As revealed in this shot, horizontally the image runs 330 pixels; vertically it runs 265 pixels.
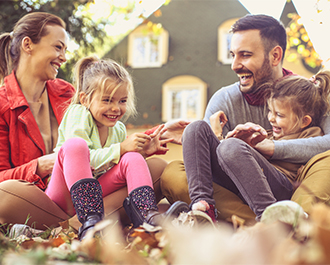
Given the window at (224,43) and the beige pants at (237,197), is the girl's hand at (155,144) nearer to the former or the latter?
the beige pants at (237,197)

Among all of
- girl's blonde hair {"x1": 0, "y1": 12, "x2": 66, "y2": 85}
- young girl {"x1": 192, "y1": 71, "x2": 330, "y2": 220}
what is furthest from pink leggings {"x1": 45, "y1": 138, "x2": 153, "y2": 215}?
girl's blonde hair {"x1": 0, "y1": 12, "x2": 66, "y2": 85}

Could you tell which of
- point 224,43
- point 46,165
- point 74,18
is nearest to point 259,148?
point 46,165

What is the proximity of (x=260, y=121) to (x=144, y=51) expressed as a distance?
9095 mm

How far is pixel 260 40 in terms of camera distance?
2137mm

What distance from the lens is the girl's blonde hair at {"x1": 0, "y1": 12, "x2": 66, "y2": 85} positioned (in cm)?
229

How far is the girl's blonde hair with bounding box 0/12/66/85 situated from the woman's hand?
0.81m

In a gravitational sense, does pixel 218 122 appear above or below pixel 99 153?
above

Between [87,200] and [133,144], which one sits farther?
[133,144]

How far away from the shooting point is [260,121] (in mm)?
2154

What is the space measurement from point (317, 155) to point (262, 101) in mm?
515

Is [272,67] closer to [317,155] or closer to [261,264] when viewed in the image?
[317,155]

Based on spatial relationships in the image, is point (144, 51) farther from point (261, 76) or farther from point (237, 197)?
point (237, 197)

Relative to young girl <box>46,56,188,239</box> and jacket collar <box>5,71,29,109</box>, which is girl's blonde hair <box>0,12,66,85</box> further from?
young girl <box>46,56,188,239</box>

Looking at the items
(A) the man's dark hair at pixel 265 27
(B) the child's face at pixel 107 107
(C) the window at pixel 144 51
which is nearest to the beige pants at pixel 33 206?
(B) the child's face at pixel 107 107
